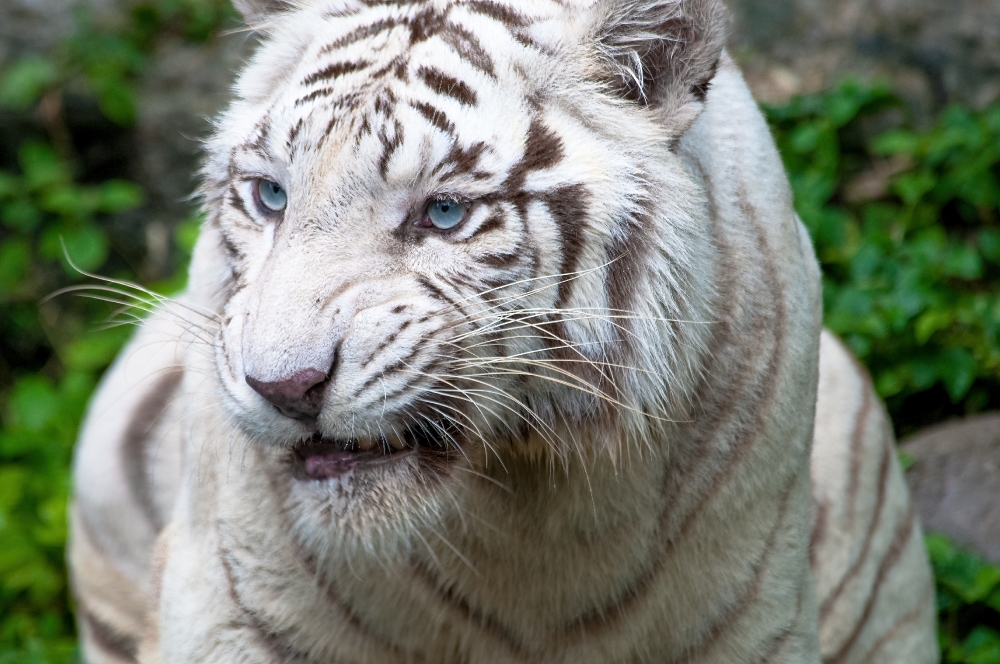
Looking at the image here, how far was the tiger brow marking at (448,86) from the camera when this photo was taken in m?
1.24

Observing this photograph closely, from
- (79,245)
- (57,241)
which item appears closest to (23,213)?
(57,241)

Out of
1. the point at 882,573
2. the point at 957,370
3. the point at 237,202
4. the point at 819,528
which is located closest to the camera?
the point at 237,202

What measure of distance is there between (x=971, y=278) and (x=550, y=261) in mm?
2084

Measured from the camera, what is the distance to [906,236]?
3199mm

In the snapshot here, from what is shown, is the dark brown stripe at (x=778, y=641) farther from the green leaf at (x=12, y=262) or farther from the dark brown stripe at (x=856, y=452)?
the green leaf at (x=12, y=262)

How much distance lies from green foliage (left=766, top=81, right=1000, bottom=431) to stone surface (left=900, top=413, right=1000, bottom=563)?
0.39 feet

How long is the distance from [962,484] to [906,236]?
0.90 meters

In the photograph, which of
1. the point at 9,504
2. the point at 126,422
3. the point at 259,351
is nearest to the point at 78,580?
the point at 126,422

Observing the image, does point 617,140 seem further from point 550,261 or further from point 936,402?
point 936,402

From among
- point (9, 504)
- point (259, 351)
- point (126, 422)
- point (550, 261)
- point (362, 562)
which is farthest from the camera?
point (9, 504)

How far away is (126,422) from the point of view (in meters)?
2.20

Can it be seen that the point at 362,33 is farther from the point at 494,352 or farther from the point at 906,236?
the point at 906,236

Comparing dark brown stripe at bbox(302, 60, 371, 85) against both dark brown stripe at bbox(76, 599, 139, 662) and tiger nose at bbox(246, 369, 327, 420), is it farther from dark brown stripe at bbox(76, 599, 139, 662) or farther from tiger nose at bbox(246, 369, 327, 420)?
dark brown stripe at bbox(76, 599, 139, 662)

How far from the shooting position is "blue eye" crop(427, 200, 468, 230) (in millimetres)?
1214
